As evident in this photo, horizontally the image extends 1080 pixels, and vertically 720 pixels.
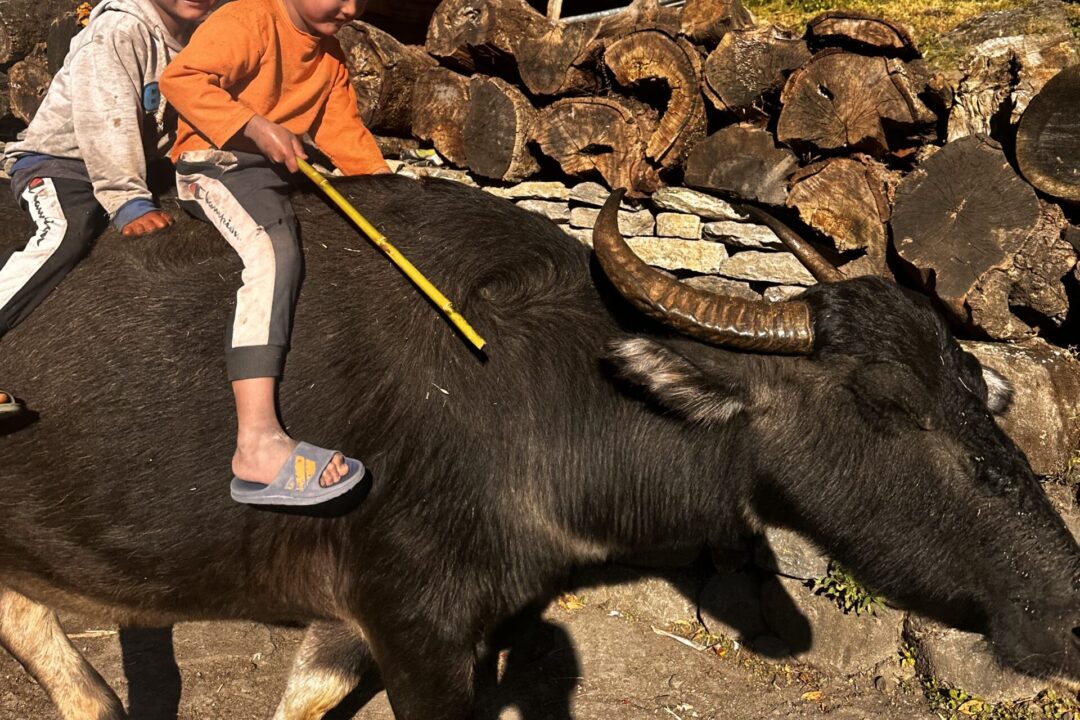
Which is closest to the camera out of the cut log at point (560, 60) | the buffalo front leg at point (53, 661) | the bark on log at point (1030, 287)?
the buffalo front leg at point (53, 661)

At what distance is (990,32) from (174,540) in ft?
16.7

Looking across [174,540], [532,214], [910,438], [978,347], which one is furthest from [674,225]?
[174,540]

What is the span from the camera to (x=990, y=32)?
5055 mm

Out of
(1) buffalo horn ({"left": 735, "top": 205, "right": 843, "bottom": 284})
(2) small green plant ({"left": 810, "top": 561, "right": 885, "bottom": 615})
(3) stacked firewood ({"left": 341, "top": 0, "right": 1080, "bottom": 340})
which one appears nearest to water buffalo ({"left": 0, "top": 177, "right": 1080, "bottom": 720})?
(1) buffalo horn ({"left": 735, "top": 205, "right": 843, "bottom": 284})

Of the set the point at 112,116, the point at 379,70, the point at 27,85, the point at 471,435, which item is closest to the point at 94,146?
the point at 112,116

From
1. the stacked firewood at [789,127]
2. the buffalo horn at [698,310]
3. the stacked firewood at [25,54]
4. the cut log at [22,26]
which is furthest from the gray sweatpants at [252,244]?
the cut log at [22,26]

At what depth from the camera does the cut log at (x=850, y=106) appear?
468 cm

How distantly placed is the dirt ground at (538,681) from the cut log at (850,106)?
296cm

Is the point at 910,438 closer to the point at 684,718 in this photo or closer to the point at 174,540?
the point at 684,718

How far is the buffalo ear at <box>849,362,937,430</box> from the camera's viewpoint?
295 centimetres

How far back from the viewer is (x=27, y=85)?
25.4 feet

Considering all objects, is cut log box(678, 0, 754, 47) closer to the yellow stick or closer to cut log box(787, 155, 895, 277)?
cut log box(787, 155, 895, 277)

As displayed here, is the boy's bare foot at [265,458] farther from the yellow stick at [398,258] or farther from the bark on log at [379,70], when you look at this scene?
the bark on log at [379,70]

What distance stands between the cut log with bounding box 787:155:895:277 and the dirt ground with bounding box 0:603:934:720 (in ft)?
7.53
